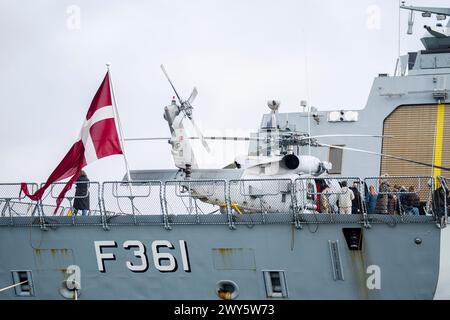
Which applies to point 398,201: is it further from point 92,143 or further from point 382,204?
point 92,143

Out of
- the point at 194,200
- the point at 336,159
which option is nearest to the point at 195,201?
the point at 194,200

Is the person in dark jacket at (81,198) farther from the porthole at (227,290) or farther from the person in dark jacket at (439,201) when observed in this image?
the person in dark jacket at (439,201)

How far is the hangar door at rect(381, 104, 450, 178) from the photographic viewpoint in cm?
2817

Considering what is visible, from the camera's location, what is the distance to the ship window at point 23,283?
22.5 m

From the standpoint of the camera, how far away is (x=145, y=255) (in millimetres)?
21594

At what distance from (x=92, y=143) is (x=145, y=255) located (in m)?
2.69

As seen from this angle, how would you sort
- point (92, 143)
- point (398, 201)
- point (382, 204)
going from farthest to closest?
1. point (92, 143)
2. point (382, 204)
3. point (398, 201)

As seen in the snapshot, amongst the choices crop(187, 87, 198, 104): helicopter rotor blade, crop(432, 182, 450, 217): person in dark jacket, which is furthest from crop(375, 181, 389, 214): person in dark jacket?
crop(187, 87, 198, 104): helicopter rotor blade

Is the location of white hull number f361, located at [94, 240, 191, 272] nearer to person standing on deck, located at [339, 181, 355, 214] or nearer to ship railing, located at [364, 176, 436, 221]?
person standing on deck, located at [339, 181, 355, 214]

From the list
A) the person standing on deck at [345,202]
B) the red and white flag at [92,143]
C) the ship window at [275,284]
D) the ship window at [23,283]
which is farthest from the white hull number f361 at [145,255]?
the person standing on deck at [345,202]

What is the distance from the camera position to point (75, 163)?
21969mm

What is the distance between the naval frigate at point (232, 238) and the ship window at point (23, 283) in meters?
0.02
